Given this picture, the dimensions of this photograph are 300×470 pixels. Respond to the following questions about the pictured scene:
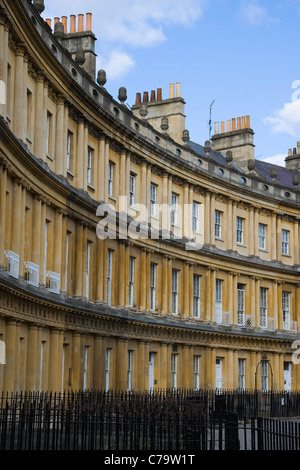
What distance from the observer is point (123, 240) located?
110 ft

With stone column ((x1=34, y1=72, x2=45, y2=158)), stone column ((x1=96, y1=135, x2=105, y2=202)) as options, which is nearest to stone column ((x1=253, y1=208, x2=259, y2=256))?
stone column ((x1=96, y1=135, x2=105, y2=202))

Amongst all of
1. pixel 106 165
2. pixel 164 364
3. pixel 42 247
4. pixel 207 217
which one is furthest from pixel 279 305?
→ pixel 42 247

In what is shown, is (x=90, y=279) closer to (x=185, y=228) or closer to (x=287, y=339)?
(x=185, y=228)

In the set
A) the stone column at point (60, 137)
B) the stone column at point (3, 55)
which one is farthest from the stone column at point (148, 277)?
the stone column at point (3, 55)

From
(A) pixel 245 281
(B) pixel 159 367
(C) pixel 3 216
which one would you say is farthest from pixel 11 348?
(A) pixel 245 281

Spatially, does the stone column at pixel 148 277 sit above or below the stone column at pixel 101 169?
below

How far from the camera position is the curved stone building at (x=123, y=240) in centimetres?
2425

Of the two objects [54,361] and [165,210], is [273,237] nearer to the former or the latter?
[165,210]

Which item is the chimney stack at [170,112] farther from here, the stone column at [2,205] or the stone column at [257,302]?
the stone column at [2,205]

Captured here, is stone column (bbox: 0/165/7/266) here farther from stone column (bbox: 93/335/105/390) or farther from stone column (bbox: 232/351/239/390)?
stone column (bbox: 232/351/239/390)

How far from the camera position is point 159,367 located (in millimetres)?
36312

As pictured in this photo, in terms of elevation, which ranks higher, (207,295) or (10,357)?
(207,295)
